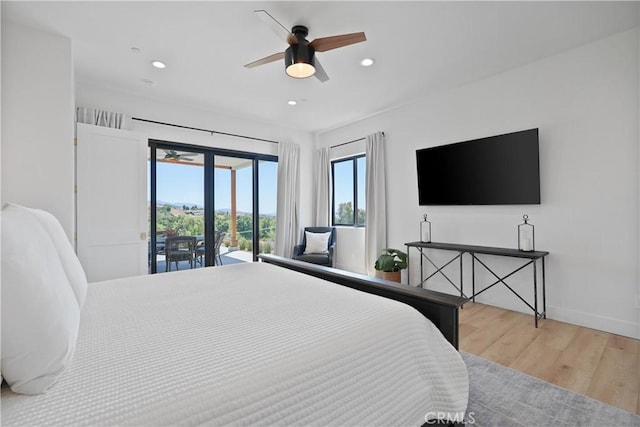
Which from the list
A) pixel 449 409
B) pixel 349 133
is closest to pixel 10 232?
pixel 449 409

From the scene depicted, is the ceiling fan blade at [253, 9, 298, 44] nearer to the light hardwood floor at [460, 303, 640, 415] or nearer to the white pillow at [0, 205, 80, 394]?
the white pillow at [0, 205, 80, 394]

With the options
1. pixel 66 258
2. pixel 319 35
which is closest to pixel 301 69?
pixel 319 35

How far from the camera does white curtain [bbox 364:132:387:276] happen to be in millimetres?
4461

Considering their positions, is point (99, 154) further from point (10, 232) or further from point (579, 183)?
point (579, 183)

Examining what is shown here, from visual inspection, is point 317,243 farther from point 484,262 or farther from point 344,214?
point 484,262

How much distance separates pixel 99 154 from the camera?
10.6 feet

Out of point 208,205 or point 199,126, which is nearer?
point 199,126

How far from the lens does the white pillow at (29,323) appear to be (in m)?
0.73

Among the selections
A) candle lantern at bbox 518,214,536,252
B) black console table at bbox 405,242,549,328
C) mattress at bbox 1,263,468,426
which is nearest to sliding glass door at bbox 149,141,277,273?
black console table at bbox 405,242,549,328

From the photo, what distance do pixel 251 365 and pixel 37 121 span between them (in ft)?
9.45

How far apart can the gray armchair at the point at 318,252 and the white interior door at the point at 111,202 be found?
7.24 ft

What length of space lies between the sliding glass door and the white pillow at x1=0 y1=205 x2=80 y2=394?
135 inches

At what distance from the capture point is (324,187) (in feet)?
17.8

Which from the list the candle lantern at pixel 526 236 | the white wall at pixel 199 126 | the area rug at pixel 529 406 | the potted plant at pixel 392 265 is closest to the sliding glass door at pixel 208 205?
the white wall at pixel 199 126
